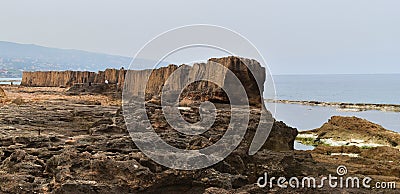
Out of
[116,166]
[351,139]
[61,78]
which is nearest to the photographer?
[116,166]

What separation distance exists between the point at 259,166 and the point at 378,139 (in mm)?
19858

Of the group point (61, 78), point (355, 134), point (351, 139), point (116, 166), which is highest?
point (61, 78)

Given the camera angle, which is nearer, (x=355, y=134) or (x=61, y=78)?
(x=355, y=134)

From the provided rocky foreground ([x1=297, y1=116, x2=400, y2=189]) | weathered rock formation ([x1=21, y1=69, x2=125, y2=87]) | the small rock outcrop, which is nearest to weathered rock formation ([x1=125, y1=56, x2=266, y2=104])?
rocky foreground ([x1=297, y1=116, x2=400, y2=189])

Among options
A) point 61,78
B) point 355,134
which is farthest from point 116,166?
point 61,78

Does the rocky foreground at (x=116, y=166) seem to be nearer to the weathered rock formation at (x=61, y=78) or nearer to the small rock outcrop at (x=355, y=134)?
the small rock outcrop at (x=355, y=134)

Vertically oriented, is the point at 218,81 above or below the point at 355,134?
above

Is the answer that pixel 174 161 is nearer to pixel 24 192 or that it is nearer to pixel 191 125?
pixel 24 192

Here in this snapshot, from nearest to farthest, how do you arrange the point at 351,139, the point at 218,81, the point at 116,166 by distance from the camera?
the point at 116,166 < the point at 218,81 < the point at 351,139

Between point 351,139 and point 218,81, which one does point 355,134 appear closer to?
point 351,139

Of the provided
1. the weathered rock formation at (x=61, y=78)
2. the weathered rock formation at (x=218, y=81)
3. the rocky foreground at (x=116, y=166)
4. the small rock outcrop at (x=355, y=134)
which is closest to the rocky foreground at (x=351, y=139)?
the small rock outcrop at (x=355, y=134)

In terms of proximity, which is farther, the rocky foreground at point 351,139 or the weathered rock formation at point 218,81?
the rocky foreground at point 351,139

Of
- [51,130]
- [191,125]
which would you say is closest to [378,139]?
[191,125]

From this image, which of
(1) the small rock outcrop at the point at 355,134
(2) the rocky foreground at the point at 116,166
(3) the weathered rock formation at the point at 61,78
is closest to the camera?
(2) the rocky foreground at the point at 116,166
